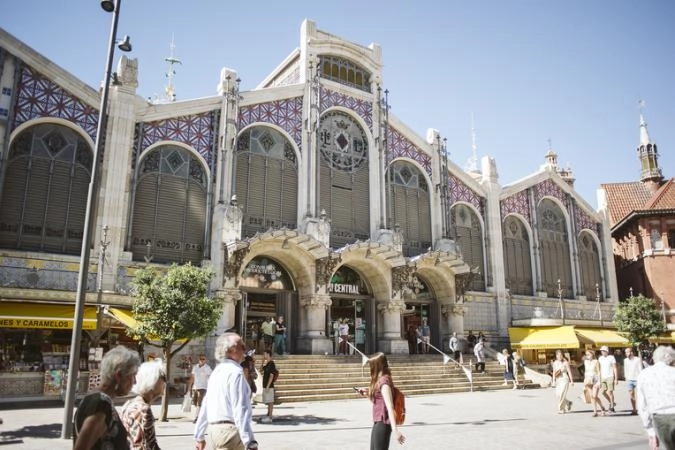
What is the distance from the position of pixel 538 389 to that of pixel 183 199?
56.0ft

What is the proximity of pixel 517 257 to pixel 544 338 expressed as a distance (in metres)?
5.46

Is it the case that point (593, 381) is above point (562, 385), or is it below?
above

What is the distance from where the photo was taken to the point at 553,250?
3231 centimetres

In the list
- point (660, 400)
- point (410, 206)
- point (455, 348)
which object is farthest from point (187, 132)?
point (660, 400)

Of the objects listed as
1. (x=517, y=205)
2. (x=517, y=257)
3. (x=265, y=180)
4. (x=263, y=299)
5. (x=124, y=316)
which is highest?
(x=517, y=205)

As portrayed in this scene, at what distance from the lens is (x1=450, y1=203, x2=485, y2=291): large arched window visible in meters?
29.0

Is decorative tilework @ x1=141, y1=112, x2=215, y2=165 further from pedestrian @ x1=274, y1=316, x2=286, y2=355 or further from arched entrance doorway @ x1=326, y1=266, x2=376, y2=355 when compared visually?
arched entrance doorway @ x1=326, y1=266, x2=376, y2=355

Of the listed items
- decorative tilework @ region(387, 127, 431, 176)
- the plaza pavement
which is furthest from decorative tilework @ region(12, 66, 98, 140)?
decorative tilework @ region(387, 127, 431, 176)

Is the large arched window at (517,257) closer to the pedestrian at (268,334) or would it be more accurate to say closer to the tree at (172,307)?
the pedestrian at (268,334)

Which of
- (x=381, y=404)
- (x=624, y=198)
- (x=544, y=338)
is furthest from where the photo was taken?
(x=624, y=198)

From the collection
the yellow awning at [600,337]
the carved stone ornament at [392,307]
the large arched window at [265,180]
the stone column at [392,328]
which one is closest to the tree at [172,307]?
the large arched window at [265,180]

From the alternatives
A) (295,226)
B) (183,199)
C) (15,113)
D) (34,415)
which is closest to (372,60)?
(295,226)

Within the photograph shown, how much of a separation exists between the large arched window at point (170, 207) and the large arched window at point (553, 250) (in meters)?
20.1

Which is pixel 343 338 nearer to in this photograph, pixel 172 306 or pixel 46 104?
pixel 172 306
